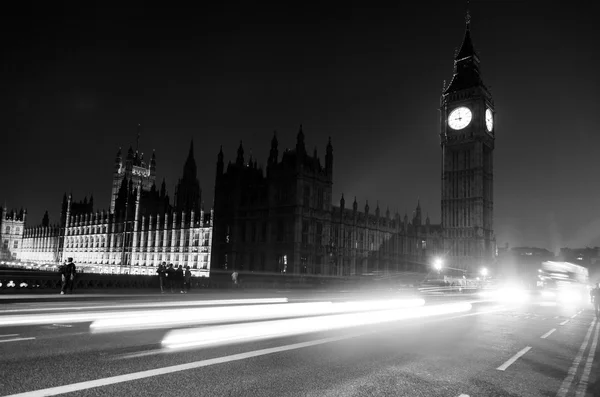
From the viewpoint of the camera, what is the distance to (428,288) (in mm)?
39500

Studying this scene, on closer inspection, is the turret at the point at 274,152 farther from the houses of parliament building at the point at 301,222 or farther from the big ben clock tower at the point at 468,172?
the big ben clock tower at the point at 468,172

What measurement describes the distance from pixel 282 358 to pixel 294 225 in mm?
45072

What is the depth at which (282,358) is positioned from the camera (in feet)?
28.7

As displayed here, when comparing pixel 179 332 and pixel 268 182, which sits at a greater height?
pixel 268 182

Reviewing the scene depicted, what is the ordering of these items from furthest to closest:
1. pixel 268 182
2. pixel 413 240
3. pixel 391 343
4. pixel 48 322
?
pixel 413 240, pixel 268 182, pixel 48 322, pixel 391 343

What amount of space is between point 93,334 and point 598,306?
22072 mm

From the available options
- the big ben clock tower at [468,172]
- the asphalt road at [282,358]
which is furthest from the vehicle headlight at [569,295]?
the big ben clock tower at [468,172]

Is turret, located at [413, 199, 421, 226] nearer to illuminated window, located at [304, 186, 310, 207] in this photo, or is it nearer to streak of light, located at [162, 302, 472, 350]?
illuminated window, located at [304, 186, 310, 207]

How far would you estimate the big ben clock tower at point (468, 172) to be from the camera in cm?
8281

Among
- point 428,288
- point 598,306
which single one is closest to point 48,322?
point 598,306

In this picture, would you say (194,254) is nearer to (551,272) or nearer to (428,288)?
(428,288)

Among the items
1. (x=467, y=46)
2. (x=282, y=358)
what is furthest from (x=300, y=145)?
(x=467, y=46)

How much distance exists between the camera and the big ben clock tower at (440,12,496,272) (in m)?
82.8

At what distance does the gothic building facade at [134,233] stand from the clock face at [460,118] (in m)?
51.4
